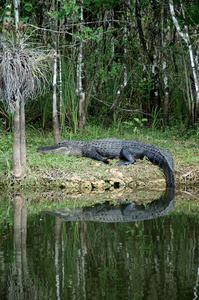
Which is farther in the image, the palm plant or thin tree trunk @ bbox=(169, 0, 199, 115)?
thin tree trunk @ bbox=(169, 0, 199, 115)

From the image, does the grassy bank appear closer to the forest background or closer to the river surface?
the river surface

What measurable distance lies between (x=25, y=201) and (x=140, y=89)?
6250 mm

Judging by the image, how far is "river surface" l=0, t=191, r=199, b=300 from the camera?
10.9ft

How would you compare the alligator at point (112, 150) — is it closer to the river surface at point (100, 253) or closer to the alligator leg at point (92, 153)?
the alligator leg at point (92, 153)

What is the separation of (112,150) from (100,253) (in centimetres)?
463

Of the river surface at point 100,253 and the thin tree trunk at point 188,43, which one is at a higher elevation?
the thin tree trunk at point 188,43

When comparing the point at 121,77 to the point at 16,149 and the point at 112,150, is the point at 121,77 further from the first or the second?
the point at 16,149

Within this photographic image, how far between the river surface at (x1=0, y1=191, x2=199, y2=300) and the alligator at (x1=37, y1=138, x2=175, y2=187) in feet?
7.41

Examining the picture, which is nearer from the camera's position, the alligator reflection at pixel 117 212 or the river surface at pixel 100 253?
the river surface at pixel 100 253

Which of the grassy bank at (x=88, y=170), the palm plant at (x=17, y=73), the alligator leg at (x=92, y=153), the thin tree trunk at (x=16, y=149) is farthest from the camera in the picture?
the alligator leg at (x=92, y=153)

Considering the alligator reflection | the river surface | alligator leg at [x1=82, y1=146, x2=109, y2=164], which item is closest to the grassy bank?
alligator leg at [x1=82, y1=146, x2=109, y2=164]

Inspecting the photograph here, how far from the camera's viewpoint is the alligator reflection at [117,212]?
216 inches

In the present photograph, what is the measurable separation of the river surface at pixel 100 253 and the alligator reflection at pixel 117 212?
14 millimetres

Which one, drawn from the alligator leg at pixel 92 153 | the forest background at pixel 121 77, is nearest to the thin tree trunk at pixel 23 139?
the alligator leg at pixel 92 153
